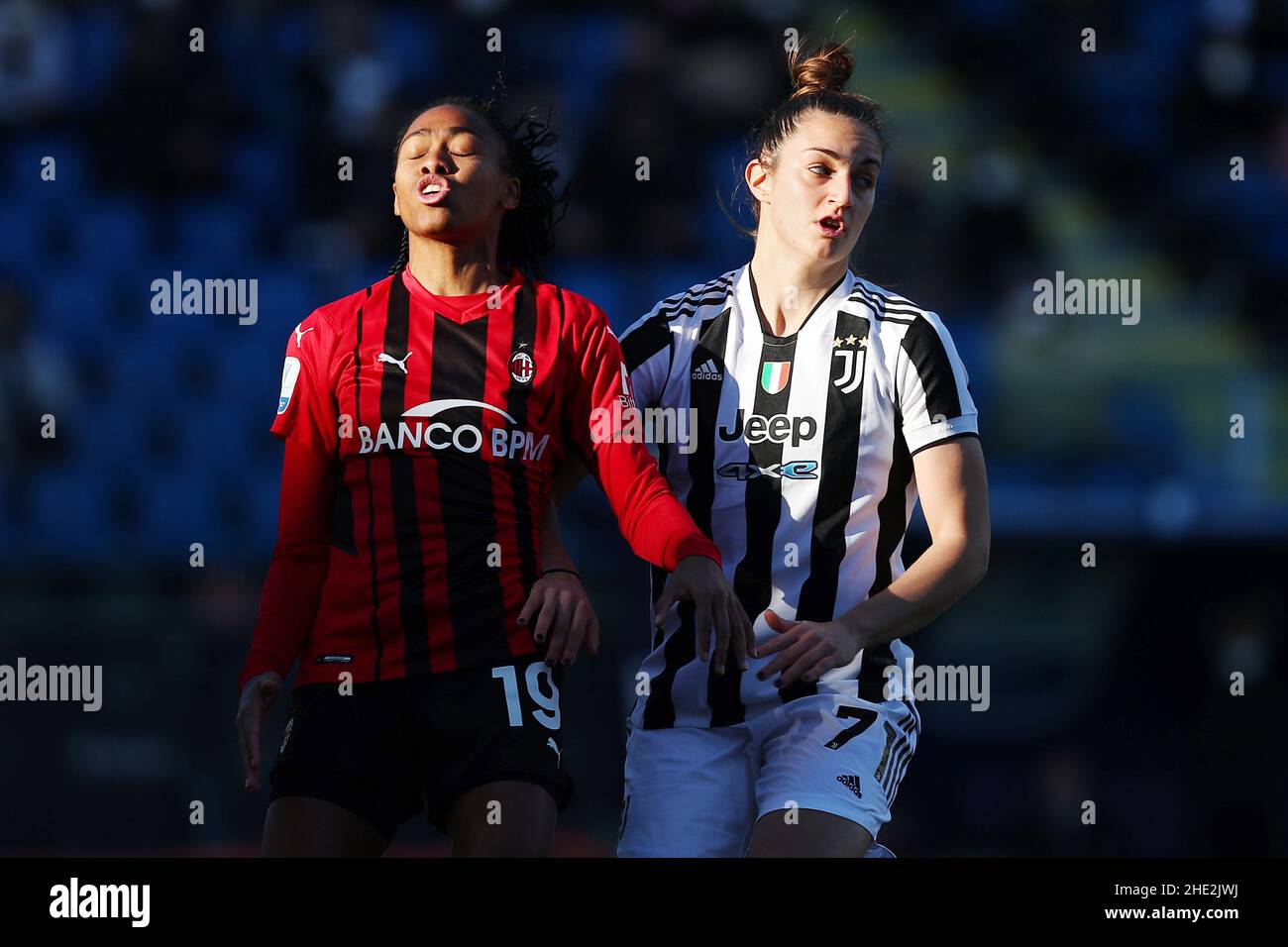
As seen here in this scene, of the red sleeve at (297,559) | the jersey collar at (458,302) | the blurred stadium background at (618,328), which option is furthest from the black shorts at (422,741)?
the blurred stadium background at (618,328)

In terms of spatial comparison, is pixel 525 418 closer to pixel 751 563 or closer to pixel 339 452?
pixel 339 452

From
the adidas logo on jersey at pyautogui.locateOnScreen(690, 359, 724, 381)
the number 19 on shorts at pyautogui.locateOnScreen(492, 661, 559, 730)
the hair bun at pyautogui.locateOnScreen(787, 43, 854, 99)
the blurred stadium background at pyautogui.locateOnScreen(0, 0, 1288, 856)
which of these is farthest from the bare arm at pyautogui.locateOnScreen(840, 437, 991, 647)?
the blurred stadium background at pyautogui.locateOnScreen(0, 0, 1288, 856)

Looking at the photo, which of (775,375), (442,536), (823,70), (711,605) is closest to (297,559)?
(442,536)

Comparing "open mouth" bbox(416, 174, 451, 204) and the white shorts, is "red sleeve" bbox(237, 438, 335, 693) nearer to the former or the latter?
"open mouth" bbox(416, 174, 451, 204)

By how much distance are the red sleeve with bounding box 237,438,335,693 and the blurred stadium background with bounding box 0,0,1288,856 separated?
9.04 ft

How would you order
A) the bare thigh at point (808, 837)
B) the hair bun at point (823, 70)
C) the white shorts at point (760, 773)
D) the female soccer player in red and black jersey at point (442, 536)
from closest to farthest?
1. the female soccer player in red and black jersey at point (442, 536)
2. the bare thigh at point (808, 837)
3. the white shorts at point (760, 773)
4. the hair bun at point (823, 70)

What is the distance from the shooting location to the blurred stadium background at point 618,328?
225 inches

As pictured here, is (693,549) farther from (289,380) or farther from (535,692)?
(289,380)

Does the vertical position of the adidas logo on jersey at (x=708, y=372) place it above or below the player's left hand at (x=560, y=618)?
above

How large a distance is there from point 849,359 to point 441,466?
84cm

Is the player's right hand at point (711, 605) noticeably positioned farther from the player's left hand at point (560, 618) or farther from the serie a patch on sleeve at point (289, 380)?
the serie a patch on sleeve at point (289, 380)

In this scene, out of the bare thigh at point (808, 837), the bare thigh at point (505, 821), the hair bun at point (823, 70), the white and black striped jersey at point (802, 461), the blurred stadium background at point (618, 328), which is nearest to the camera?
the bare thigh at point (505, 821)

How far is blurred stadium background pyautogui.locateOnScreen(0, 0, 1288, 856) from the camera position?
18.8 feet

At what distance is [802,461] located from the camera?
3.01 metres
